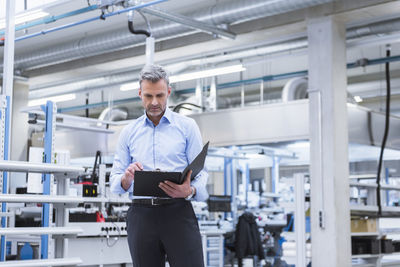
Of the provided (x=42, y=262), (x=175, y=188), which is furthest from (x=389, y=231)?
(x=175, y=188)

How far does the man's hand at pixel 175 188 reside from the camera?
222 cm

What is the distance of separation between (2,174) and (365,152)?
7814mm

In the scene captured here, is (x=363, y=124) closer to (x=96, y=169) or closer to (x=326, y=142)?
(x=326, y=142)

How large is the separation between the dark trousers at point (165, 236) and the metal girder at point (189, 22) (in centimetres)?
477

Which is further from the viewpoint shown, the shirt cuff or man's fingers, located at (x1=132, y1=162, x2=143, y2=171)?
the shirt cuff

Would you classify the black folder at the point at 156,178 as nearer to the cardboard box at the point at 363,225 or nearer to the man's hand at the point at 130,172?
the man's hand at the point at 130,172

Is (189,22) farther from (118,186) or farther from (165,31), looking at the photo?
(118,186)

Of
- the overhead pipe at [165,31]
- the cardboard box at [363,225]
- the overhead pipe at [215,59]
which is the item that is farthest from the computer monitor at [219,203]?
the overhead pipe at [165,31]

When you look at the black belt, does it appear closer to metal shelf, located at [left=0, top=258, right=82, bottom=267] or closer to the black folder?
the black folder

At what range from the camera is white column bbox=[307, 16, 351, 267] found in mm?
7406

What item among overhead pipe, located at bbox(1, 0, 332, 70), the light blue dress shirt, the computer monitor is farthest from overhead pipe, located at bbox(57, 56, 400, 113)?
the light blue dress shirt

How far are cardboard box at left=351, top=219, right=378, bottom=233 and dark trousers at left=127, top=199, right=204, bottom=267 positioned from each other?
221 inches

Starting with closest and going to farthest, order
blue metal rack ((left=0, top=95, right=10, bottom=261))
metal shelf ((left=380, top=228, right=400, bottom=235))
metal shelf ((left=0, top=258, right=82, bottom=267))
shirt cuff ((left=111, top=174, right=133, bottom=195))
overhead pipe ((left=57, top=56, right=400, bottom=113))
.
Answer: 1. shirt cuff ((left=111, top=174, right=133, bottom=195))
2. metal shelf ((left=0, top=258, right=82, bottom=267))
3. blue metal rack ((left=0, top=95, right=10, bottom=261))
4. metal shelf ((left=380, top=228, right=400, bottom=235))
5. overhead pipe ((left=57, top=56, right=400, bottom=113))

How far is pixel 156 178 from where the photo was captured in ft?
7.31
